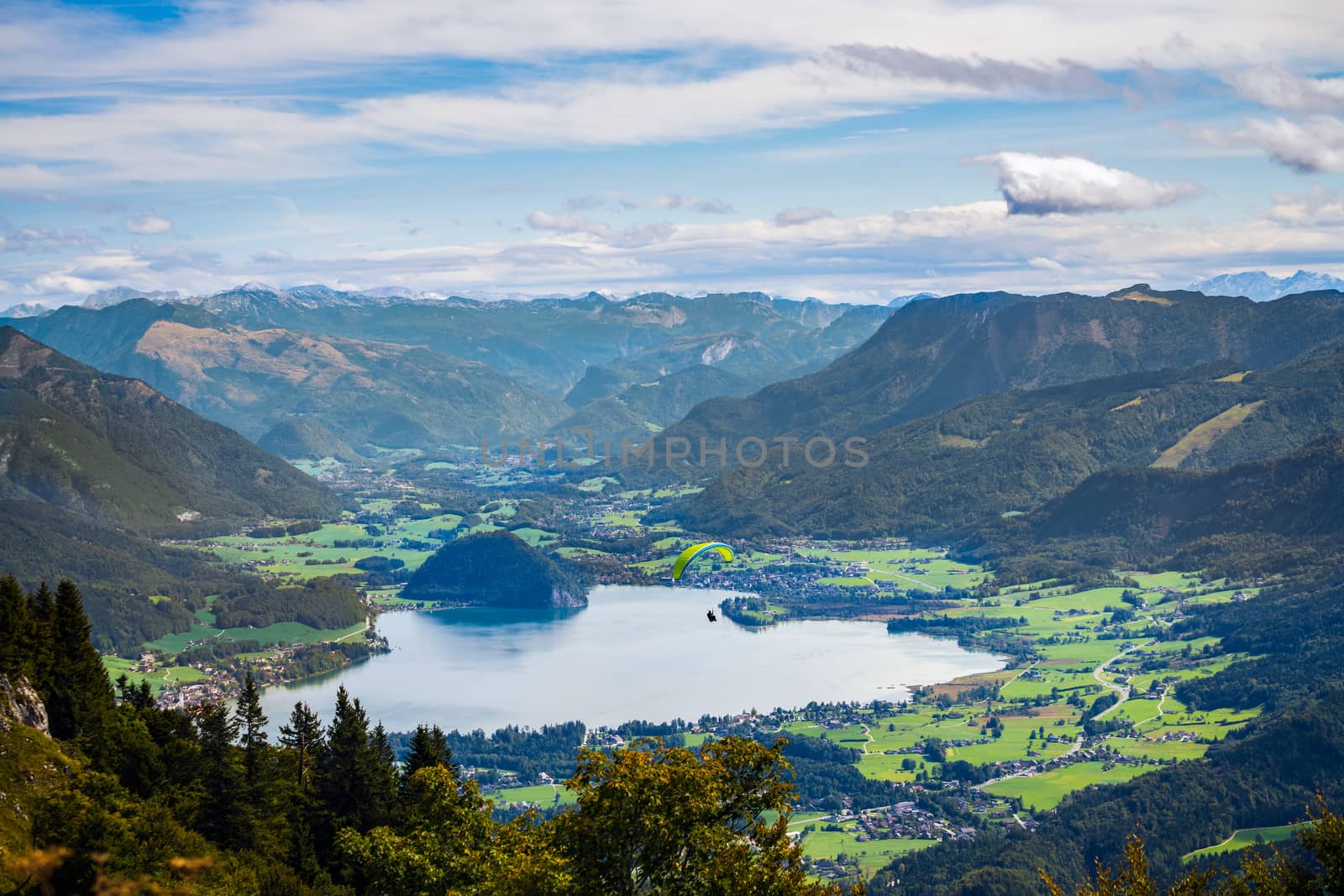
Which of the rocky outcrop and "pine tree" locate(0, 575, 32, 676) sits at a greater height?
"pine tree" locate(0, 575, 32, 676)

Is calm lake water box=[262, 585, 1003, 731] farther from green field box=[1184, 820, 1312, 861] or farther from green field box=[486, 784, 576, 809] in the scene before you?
green field box=[1184, 820, 1312, 861]

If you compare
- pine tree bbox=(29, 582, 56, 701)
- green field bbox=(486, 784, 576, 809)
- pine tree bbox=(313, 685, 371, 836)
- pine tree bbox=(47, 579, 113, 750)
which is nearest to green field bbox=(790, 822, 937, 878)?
green field bbox=(486, 784, 576, 809)

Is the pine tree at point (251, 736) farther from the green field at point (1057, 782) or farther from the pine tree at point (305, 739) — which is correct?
the green field at point (1057, 782)

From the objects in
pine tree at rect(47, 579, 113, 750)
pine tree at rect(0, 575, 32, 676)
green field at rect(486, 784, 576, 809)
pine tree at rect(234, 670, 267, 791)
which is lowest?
green field at rect(486, 784, 576, 809)

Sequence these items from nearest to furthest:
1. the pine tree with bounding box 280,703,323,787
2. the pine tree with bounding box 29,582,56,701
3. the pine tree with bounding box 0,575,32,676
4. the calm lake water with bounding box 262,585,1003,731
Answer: the pine tree with bounding box 0,575,32,676 → the pine tree with bounding box 29,582,56,701 → the pine tree with bounding box 280,703,323,787 → the calm lake water with bounding box 262,585,1003,731

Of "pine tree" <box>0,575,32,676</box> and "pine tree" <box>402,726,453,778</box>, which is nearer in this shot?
"pine tree" <box>0,575,32,676</box>

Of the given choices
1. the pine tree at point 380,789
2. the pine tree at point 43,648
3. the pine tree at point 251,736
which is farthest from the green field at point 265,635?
the pine tree at point 380,789

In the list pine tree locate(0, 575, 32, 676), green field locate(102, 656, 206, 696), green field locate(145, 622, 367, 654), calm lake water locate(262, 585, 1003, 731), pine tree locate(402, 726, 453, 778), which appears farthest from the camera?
green field locate(145, 622, 367, 654)
